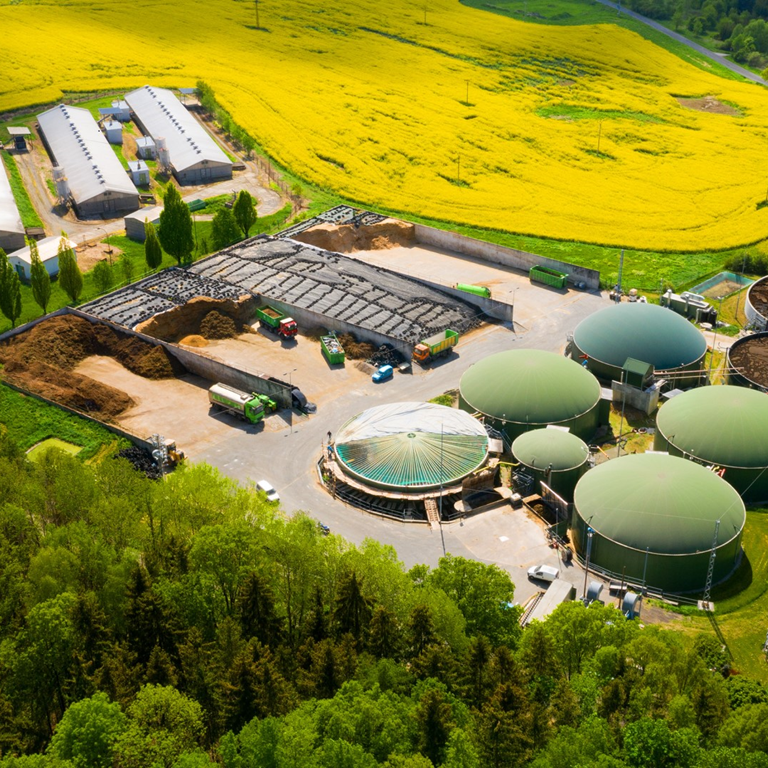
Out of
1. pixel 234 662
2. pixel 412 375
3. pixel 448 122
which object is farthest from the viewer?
pixel 448 122

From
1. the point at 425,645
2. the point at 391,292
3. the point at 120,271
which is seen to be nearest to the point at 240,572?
the point at 425,645

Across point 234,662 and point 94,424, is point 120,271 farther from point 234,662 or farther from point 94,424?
point 234,662

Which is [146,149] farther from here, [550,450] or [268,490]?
[550,450]

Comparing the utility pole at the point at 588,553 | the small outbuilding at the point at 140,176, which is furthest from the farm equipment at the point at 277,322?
the small outbuilding at the point at 140,176

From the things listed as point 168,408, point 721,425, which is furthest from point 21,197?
point 721,425

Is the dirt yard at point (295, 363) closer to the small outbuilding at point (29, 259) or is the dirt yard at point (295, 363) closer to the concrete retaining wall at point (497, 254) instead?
the concrete retaining wall at point (497, 254)
